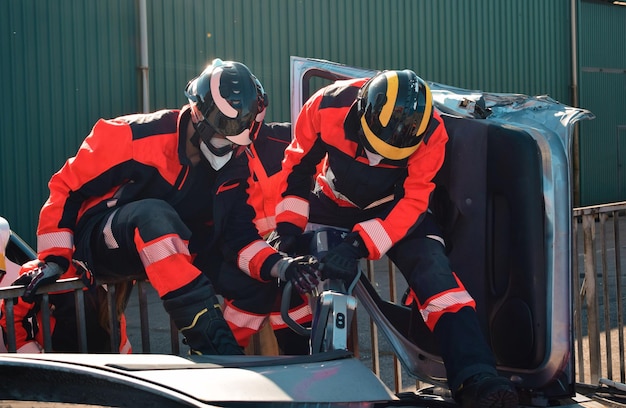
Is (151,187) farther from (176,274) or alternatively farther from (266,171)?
(266,171)

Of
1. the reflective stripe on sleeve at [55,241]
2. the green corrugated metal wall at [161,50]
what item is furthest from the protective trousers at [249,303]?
the green corrugated metal wall at [161,50]

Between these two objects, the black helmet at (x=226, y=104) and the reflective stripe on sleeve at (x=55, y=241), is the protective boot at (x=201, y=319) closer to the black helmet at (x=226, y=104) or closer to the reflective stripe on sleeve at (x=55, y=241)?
the reflective stripe on sleeve at (x=55, y=241)

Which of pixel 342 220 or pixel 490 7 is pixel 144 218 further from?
pixel 490 7

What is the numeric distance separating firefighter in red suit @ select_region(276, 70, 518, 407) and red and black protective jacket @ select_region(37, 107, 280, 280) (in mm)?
183

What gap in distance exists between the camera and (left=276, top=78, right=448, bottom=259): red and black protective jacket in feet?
9.98

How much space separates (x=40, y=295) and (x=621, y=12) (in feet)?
55.0

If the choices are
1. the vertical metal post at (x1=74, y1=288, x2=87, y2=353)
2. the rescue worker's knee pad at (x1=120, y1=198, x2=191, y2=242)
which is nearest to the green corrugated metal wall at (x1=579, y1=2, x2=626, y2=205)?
the rescue worker's knee pad at (x1=120, y1=198, x2=191, y2=242)

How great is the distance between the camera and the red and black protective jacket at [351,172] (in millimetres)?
3041

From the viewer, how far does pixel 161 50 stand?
32.0 feet

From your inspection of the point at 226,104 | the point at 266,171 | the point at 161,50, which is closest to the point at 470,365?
the point at 226,104

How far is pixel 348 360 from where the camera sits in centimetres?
220

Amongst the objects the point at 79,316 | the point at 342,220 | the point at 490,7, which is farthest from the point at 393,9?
the point at 79,316

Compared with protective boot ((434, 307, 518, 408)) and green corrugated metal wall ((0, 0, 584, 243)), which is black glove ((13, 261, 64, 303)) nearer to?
protective boot ((434, 307, 518, 408))

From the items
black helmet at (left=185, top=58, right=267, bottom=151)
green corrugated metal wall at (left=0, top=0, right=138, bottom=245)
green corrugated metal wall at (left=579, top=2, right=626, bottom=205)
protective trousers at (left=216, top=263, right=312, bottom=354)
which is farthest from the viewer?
green corrugated metal wall at (left=579, top=2, right=626, bottom=205)
